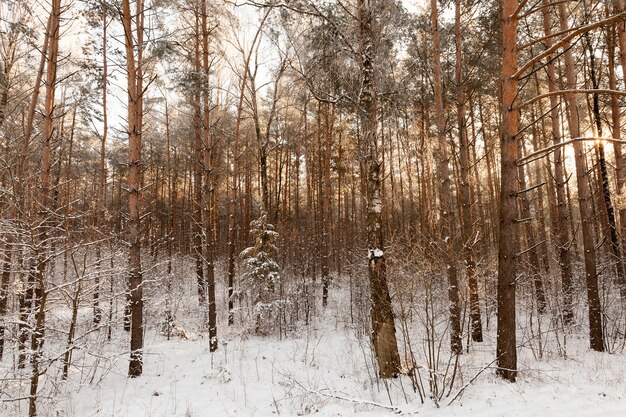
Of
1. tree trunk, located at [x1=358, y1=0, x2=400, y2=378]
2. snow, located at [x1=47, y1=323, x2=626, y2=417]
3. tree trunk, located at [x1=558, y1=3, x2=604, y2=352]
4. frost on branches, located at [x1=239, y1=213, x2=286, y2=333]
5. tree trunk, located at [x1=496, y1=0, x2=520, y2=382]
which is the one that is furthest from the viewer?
frost on branches, located at [x1=239, y1=213, x2=286, y2=333]

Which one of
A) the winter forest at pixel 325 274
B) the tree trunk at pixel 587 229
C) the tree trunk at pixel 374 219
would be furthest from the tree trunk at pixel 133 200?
the tree trunk at pixel 587 229

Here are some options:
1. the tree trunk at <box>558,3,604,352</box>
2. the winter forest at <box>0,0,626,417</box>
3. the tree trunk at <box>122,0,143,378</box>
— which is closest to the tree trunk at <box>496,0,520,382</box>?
the winter forest at <box>0,0,626,417</box>

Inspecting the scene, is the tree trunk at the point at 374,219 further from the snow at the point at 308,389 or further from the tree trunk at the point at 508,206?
the tree trunk at the point at 508,206

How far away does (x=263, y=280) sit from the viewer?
11.0 meters

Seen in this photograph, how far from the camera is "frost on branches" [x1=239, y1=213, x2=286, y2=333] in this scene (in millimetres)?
10438

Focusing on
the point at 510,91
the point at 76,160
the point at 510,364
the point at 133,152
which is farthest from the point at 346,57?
the point at 76,160

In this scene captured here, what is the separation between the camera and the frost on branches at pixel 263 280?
10438mm

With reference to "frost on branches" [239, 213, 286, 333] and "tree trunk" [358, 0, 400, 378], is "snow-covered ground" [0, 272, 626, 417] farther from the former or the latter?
"frost on branches" [239, 213, 286, 333]

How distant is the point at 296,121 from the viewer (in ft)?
57.8

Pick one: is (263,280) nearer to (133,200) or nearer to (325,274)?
(325,274)

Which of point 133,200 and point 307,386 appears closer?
point 307,386

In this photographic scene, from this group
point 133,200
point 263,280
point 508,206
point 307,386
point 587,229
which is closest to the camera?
point 508,206

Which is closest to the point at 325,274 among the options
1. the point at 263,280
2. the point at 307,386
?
the point at 263,280

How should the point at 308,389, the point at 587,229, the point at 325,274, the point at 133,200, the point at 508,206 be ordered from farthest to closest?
the point at 325,274
the point at 587,229
the point at 133,200
the point at 308,389
the point at 508,206
